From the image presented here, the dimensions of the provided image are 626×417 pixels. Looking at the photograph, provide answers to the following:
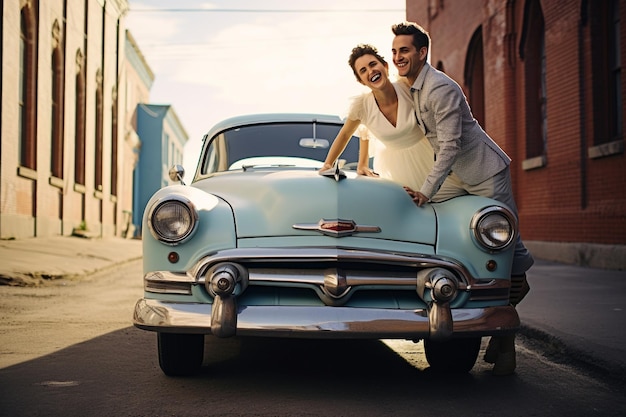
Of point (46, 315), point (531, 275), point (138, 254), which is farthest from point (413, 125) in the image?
point (138, 254)

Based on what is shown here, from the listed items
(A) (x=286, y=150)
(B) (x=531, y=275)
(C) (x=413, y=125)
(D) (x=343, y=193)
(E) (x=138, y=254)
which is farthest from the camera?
(E) (x=138, y=254)

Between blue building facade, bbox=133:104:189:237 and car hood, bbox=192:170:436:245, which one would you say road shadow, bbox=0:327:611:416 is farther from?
blue building facade, bbox=133:104:189:237

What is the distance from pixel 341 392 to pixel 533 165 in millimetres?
10299

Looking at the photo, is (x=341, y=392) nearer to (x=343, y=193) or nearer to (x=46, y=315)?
(x=343, y=193)

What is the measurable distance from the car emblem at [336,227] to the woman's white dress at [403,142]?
0.68 m

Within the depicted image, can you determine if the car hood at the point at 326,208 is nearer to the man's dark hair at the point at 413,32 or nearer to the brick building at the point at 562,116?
the man's dark hair at the point at 413,32

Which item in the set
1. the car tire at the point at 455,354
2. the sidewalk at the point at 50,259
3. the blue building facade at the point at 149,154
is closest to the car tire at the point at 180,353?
the car tire at the point at 455,354

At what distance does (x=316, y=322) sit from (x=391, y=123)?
4.66ft

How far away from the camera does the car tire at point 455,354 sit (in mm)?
4113

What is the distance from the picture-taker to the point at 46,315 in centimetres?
645


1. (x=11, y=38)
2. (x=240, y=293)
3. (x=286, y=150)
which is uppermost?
(x=11, y=38)

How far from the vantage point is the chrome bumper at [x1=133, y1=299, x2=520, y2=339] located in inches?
133

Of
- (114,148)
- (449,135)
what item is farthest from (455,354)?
(114,148)

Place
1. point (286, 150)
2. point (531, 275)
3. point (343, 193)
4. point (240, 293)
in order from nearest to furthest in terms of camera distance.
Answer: point (240, 293)
point (343, 193)
point (286, 150)
point (531, 275)
